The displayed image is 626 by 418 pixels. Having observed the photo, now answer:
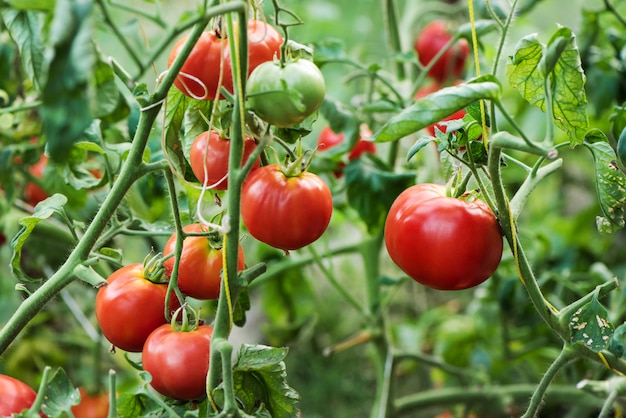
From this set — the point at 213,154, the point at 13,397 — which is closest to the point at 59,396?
the point at 13,397

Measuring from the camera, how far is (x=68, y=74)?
37 cm

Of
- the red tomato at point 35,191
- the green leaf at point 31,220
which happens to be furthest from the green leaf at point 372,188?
the red tomato at point 35,191

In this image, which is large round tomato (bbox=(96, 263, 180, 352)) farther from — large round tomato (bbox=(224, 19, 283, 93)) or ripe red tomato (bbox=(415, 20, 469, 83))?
ripe red tomato (bbox=(415, 20, 469, 83))

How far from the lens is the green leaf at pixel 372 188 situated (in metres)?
0.91

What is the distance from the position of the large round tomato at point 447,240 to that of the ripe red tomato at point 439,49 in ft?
2.84

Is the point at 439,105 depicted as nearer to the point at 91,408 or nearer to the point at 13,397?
the point at 13,397

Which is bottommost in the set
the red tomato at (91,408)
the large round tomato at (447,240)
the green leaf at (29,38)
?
the red tomato at (91,408)

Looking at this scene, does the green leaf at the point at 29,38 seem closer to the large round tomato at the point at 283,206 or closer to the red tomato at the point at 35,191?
the large round tomato at the point at 283,206

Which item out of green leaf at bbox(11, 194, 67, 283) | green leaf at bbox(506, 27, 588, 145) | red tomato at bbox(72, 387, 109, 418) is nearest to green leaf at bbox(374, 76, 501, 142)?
green leaf at bbox(506, 27, 588, 145)

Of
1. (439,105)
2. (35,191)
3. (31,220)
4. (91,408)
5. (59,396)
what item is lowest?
(91,408)

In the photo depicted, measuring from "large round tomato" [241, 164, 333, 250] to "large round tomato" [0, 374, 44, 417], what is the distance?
26cm

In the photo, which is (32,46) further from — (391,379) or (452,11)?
(452,11)

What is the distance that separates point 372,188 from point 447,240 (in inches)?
12.8

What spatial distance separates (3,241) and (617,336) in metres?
0.93
